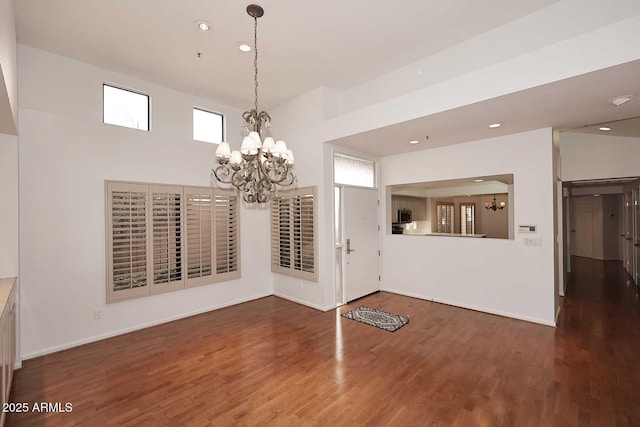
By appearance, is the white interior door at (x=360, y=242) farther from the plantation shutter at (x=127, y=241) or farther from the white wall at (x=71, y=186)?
the plantation shutter at (x=127, y=241)

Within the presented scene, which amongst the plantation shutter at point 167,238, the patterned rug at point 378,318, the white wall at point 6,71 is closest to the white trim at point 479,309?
the patterned rug at point 378,318

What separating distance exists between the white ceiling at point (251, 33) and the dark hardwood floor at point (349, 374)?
3642mm

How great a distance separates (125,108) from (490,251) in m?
5.91

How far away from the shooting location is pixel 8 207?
3012mm

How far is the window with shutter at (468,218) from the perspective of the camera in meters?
9.55

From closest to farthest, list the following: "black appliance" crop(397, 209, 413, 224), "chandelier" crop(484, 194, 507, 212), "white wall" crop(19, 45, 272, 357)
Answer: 1. "white wall" crop(19, 45, 272, 357)
2. "black appliance" crop(397, 209, 413, 224)
3. "chandelier" crop(484, 194, 507, 212)

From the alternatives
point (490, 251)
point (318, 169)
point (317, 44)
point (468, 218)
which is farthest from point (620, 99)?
point (468, 218)

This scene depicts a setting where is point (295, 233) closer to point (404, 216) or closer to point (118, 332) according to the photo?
point (118, 332)

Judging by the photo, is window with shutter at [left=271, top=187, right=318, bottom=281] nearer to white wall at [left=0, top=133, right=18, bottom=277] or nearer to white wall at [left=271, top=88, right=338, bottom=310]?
white wall at [left=271, top=88, right=338, bottom=310]

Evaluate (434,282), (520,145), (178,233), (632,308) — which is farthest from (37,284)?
(632,308)

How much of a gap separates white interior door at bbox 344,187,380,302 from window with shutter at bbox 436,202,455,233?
16.2ft

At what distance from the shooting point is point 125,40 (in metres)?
3.37

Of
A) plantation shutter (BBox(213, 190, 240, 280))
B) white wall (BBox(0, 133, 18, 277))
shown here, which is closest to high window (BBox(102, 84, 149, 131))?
white wall (BBox(0, 133, 18, 277))

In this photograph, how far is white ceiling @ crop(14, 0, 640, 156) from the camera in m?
2.87
